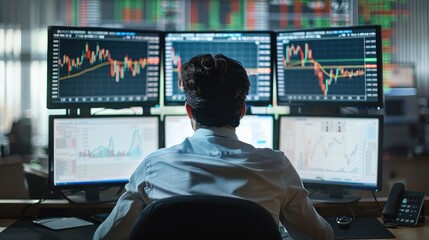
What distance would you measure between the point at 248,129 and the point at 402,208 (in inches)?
27.7

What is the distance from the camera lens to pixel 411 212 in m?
2.39

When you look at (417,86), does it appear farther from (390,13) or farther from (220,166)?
(220,166)

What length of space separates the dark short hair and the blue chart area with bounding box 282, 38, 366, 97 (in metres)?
0.99

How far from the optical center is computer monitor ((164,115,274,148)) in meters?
2.69

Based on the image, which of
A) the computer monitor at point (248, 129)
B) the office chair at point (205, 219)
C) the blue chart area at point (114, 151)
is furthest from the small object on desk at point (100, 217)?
the office chair at point (205, 219)

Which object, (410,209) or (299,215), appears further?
(410,209)

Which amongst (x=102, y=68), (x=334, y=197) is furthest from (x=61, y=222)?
(x=334, y=197)

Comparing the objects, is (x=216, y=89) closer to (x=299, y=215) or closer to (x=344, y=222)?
(x=299, y=215)

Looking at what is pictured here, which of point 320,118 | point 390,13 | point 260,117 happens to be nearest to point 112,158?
point 260,117

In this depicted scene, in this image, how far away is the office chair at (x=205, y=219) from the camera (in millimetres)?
1405

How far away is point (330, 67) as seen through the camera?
266 cm

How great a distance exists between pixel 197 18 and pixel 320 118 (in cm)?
426

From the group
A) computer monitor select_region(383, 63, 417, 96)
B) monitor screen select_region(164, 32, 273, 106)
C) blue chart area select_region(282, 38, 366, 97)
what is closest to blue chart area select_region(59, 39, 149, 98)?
monitor screen select_region(164, 32, 273, 106)

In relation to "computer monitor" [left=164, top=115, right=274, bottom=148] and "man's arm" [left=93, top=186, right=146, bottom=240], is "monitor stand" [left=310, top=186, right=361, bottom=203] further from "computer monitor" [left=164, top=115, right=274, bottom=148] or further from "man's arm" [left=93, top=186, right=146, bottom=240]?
"man's arm" [left=93, top=186, right=146, bottom=240]
